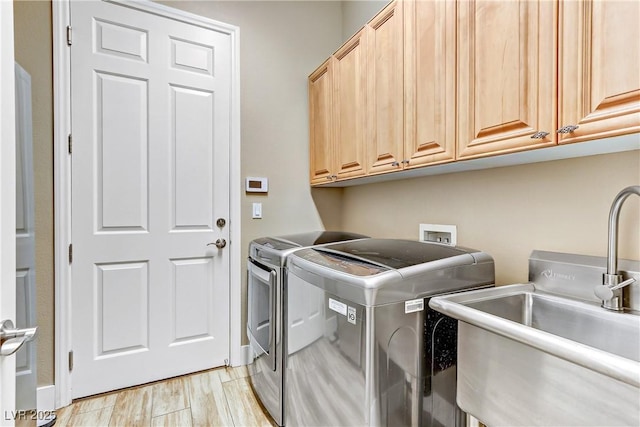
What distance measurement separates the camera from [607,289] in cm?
100

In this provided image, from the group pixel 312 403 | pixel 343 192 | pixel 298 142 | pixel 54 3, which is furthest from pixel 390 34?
pixel 54 3

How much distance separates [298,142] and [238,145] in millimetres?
469

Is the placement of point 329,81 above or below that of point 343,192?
above

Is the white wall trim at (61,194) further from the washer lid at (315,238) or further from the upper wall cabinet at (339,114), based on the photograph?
the upper wall cabinet at (339,114)

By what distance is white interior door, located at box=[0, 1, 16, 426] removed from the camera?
0.62m

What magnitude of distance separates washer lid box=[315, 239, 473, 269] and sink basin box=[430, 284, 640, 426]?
0.73ft

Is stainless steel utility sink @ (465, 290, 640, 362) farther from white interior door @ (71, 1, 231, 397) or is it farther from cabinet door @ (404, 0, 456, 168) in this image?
white interior door @ (71, 1, 231, 397)

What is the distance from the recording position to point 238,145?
7.60 ft

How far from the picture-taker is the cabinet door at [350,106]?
1851 millimetres

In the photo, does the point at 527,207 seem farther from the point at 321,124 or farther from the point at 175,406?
the point at 175,406

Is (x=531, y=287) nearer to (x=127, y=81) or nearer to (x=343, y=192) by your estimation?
(x=343, y=192)

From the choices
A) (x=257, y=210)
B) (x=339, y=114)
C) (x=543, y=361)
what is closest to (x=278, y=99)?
(x=339, y=114)

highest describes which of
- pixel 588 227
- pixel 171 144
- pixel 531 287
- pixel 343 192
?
pixel 171 144

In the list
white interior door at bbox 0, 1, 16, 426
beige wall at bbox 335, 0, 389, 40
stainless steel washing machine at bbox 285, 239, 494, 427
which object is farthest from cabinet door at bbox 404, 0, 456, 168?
white interior door at bbox 0, 1, 16, 426
